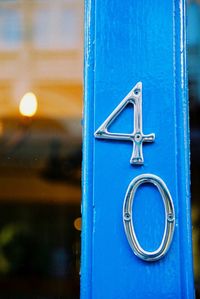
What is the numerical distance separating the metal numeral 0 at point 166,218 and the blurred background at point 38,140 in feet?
3.91

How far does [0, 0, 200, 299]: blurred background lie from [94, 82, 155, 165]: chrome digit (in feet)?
3.31

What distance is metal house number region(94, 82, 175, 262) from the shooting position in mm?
869

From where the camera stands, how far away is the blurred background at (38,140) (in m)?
2.43

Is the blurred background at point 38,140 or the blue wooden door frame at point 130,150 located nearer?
the blue wooden door frame at point 130,150

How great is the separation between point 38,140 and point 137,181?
2.74 metres

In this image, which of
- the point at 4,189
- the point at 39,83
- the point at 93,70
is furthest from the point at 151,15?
the point at 4,189

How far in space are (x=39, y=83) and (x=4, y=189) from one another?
0.98 meters

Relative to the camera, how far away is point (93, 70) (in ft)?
3.13

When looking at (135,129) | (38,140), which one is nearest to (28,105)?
(38,140)

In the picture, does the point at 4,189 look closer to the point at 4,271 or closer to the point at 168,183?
the point at 4,271

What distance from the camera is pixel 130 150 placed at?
90cm

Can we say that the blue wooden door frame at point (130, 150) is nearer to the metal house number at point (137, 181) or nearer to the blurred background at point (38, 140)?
the metal house number at point (137, 181)

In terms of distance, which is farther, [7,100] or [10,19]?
[7,100]

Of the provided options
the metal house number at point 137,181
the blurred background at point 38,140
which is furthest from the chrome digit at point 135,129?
the blurred background at point 38,140
